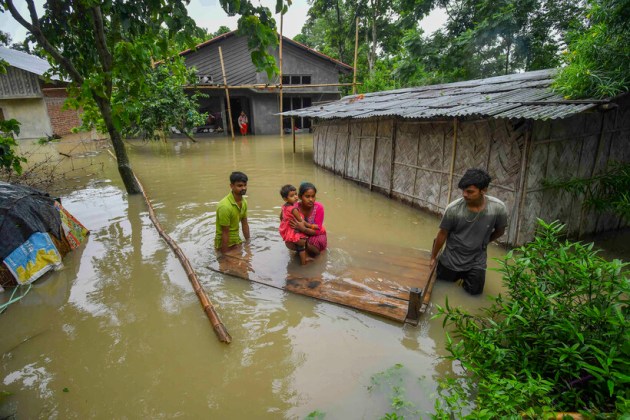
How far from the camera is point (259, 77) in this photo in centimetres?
2202

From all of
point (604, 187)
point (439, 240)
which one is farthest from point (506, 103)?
point (439, 240)

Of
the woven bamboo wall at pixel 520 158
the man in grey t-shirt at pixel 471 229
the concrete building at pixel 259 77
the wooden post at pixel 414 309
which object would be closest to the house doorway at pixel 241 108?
the concrete building at pixel 259 77

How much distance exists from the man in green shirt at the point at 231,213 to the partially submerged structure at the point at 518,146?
3645 millimetres

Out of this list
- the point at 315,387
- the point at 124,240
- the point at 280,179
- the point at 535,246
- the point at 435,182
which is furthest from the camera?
the point at 280,179

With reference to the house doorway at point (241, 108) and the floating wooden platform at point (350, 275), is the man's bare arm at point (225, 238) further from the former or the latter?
the house doorway at point (241, 108)

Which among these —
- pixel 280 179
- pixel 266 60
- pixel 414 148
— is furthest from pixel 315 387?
pixel 280 179

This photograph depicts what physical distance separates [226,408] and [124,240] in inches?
179

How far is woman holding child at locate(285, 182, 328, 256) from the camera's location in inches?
173

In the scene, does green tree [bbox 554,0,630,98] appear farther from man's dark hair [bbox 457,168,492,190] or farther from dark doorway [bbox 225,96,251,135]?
dark doorway [bbox 225,96,251,135]

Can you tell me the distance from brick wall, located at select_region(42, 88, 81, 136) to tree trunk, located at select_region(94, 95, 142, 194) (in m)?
15.0

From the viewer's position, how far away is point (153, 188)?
384 inches

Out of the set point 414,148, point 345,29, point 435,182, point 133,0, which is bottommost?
point 435,182

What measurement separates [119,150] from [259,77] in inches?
623

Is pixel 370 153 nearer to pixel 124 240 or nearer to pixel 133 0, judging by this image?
pixel 124 240
